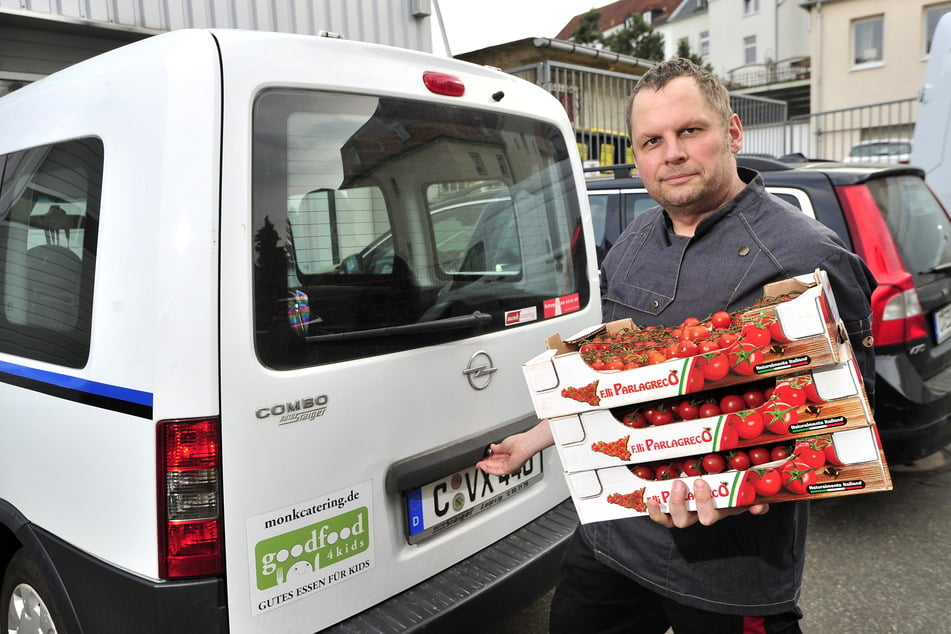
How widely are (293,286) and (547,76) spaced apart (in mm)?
6410

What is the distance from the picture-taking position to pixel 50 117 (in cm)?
213

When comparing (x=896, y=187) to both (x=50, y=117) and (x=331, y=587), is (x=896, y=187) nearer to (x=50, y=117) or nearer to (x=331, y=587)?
(x=331, y=587)

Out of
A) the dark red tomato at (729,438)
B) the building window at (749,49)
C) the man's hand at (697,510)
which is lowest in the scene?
the man's hand at (697,510)

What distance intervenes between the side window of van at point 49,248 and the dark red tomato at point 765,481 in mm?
1636

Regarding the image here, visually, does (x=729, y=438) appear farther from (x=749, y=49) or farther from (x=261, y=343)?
(x=749, y=49)

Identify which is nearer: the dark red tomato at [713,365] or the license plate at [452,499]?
the dark red tomato at [713,365]

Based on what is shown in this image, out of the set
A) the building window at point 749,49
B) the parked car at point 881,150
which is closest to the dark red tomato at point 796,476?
the parked car at point 881,150

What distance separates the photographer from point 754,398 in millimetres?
1353

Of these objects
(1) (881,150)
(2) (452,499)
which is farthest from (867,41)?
(2) (452,499)

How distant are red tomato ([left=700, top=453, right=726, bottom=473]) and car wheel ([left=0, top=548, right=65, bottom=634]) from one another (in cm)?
185

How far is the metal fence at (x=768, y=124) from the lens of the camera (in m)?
8.63

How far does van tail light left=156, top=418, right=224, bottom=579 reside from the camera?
1.70 metres

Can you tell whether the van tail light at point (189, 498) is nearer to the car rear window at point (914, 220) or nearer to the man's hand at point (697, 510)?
the man's hand at point (697, 510)

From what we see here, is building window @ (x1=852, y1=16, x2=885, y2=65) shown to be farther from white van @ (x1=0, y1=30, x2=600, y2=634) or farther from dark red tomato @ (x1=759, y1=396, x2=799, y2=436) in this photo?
dark red tomato @ (x1=759, y1=396, x2=799, y2=436)
